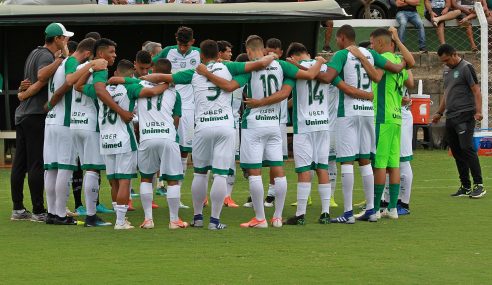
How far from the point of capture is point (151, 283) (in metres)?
10.6

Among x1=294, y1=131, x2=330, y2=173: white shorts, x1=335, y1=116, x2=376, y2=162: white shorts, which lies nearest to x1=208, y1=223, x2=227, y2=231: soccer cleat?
x1=294, y1=131, x2=330, y2=173: white shorts

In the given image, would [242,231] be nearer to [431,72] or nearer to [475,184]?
[475,184]

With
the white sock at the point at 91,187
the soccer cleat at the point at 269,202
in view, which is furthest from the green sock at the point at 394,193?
the white sock at the point at 91,187

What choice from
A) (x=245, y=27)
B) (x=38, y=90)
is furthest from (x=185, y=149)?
(x=245, y=27)

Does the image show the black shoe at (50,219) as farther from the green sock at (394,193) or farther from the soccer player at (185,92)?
the green sock at (394,193)

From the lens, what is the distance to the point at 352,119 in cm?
1456

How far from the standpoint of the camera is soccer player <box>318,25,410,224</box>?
47.7 feet

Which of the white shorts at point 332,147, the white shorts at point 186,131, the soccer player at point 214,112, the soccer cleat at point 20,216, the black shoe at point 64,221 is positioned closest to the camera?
the soccer player at point 214,112

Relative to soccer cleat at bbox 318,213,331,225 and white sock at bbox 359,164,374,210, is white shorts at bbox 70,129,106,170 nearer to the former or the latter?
soccer cleat at bbox 318,213,331,225

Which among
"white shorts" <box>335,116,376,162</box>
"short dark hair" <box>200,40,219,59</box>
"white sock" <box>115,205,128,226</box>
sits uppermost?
"short dark hair" <box>200,40,219,59</box>

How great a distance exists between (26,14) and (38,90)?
8085 millimetres

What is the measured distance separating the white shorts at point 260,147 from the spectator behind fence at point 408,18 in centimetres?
1461

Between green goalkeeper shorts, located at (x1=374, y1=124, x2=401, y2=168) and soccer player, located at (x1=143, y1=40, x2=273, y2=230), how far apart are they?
1.80 metres

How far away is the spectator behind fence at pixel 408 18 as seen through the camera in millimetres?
28344
